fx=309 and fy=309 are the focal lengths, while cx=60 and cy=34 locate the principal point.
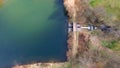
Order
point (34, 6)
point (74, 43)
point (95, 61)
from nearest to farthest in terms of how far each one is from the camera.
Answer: point (95, 61), point (74, 43), point (34, 6)

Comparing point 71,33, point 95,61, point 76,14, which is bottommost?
point 95,61

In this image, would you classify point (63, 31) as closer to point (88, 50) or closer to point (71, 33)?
point (71, 33)

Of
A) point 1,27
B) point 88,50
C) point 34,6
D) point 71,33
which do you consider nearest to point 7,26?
point 1,27

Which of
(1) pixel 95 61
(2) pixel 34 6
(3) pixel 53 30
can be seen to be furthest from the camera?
(2) pixel 34 6

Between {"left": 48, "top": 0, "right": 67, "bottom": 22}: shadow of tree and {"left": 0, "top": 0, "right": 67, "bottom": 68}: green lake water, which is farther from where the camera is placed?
{"left": 48, "top": 0, "right": 67, "bottom": 22}: shadow of tree

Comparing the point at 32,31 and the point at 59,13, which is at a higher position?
Answer: the point at 59,13

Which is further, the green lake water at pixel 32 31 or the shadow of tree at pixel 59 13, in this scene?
the shadow of tree at pixel 59 13

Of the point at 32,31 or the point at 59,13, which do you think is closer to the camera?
the point at 32,31

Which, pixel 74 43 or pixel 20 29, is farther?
pixel 20 29
